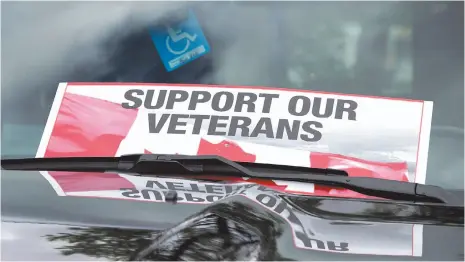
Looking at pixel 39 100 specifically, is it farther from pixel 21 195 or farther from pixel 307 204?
pixel 307 204

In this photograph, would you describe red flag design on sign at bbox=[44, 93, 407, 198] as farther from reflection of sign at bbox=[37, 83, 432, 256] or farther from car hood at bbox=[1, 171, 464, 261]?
car hood at bbox=[1, 171, 464, 261]

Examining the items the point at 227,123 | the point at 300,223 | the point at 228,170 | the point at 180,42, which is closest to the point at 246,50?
the point at 180,42

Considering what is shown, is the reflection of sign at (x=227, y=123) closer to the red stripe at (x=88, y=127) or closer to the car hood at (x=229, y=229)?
the red stripe at (x=88, y=127)

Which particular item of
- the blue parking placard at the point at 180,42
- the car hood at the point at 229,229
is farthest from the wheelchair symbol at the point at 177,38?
the car hood at the point at 229,229

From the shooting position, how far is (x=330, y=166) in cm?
A: 222

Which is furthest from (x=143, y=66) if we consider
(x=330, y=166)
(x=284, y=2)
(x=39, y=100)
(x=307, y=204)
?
(x=307, y=204)

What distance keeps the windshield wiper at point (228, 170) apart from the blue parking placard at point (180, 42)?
0.51 m

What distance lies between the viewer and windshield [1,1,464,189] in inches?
96.9

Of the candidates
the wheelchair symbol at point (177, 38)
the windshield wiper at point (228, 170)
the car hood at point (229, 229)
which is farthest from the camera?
the wheelchair symbol at point (177, 38)

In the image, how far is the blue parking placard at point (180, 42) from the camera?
8.37ft

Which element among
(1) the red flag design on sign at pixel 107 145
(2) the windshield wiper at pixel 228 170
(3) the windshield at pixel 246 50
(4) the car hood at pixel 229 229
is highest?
(3) the windshield at pixel 246 50

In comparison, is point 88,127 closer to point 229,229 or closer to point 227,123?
point 227,123

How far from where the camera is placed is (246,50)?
8.41ft

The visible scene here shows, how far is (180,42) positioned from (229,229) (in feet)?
3.99
